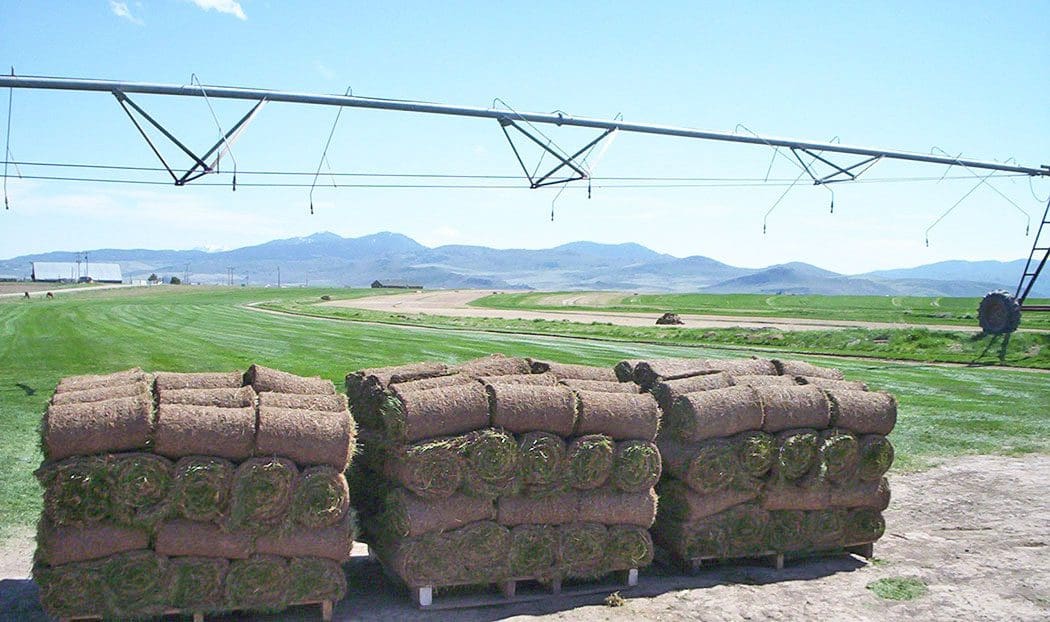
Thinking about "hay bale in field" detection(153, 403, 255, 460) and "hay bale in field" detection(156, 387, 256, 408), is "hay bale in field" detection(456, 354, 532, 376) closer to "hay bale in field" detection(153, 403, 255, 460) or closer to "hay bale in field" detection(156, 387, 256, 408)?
"hay bale in field" detection(156, 387, 256, 408)

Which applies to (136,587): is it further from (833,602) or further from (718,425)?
(833,602)

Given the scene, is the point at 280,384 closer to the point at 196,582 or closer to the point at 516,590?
the point at 196,582

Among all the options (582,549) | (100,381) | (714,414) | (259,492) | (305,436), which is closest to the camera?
(259,492)

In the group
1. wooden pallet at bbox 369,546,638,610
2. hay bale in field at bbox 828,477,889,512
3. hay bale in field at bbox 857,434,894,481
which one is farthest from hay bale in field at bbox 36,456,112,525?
hay bale in field at bbox 857,434,894,481

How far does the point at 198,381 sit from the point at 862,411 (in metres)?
8.21

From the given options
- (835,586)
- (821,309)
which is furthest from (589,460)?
(821,309)

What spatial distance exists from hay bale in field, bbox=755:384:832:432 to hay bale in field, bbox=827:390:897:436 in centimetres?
14

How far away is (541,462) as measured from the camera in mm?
9414

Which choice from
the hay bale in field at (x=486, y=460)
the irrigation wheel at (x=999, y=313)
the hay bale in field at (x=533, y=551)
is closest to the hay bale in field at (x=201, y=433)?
the hay bale in field at (x=486, y=460)

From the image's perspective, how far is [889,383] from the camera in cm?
2614

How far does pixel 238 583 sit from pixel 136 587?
2.97 feet

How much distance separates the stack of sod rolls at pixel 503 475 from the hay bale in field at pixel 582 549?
1 centimetres

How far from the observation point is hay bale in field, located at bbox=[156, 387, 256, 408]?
8.66 m

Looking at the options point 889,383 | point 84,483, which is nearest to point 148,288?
point 889,383
